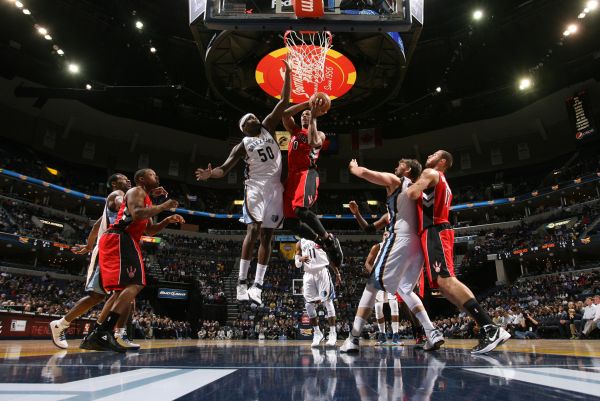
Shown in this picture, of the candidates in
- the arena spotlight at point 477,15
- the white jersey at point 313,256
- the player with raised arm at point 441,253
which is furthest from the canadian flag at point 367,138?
the player with raised arm at point 441,253

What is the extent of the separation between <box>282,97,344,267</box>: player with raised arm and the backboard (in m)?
2.52

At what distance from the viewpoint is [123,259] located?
4641mm

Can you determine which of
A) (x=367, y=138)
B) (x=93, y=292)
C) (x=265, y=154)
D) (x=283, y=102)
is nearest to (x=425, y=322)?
(x=265, y=154)

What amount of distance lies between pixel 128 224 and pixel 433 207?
343 centimetres

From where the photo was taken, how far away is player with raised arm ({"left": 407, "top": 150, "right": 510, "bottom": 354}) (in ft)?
13.5

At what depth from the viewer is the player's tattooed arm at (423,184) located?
4.02 m

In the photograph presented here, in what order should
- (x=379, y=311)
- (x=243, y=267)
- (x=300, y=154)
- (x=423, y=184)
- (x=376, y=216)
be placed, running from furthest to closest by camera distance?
(x=376, y=216)
(x=379, y=311)
(x=243, y=267)
(x=300, y=154)
(x=423, y=184)

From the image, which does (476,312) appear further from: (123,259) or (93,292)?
(93,292)

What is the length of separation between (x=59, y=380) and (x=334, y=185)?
34.7 metres

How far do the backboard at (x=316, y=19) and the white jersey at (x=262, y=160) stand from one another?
111 inches

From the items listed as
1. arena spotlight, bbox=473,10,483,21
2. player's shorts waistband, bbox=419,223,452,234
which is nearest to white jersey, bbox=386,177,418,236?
player's shorts waistband, bbox=419,223,452,234

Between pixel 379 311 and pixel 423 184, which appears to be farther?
pixel 379 311

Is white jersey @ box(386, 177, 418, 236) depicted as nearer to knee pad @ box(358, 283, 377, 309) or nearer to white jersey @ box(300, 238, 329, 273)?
knee pad @ box(358, 283, 377, 309)

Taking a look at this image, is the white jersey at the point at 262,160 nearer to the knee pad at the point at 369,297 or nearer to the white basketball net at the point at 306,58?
the knee pad at the point at 369,297
